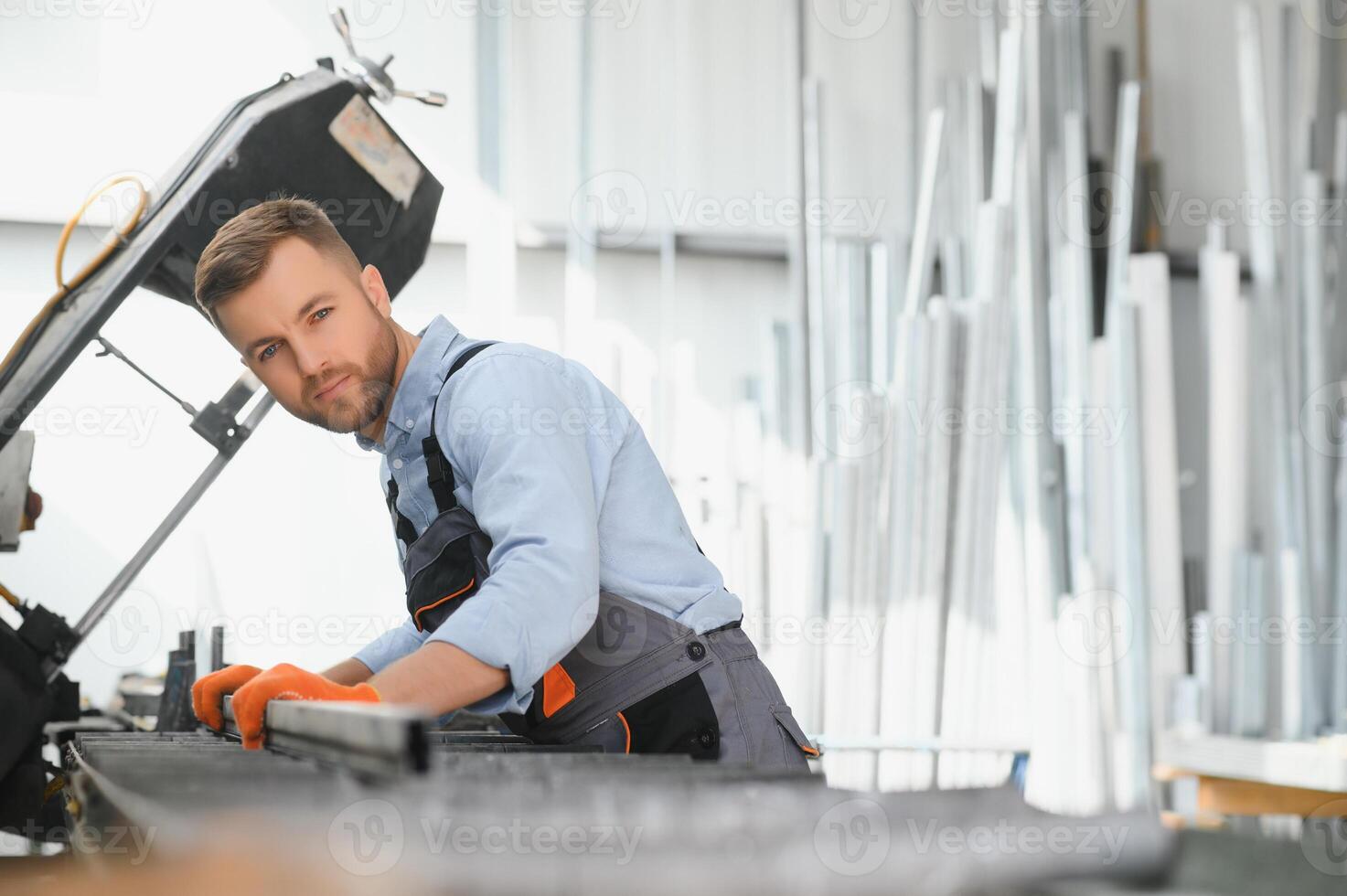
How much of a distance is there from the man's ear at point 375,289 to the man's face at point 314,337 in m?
0.08

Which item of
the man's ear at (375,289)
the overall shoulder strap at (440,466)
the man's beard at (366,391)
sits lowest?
the overall shoulder strap at (440,466)

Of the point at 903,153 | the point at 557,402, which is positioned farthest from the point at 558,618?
the point at 903,153

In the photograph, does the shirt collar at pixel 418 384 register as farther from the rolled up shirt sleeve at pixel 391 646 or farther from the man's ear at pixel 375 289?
the rolled up shirt sleeve at pixel 391 646

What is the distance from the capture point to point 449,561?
4.81 ft

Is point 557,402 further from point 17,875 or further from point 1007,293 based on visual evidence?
point 1007,293

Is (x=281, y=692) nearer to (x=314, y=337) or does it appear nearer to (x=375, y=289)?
(x=314, y=337)

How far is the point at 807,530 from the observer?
3.89 metres

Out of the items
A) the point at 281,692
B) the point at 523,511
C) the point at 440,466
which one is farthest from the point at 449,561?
the point at 281,692

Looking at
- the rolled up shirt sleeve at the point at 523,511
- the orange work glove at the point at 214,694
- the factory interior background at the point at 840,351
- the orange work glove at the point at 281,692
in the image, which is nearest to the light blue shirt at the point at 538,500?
the rolled up shirt sleeve at the point at 523,511

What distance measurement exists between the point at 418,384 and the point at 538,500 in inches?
13.6

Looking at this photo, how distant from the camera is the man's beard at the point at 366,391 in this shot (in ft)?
5.10

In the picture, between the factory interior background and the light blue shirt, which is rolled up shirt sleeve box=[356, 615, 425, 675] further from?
the factory interior background

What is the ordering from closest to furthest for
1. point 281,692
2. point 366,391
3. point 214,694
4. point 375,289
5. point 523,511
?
1. point 281,692
2. point 523,511
3. point 214,694
4. point 366,391
5. point 375,289

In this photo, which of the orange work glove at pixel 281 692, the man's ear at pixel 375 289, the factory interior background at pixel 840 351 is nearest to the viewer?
the orange work glove at pixel 281 692
